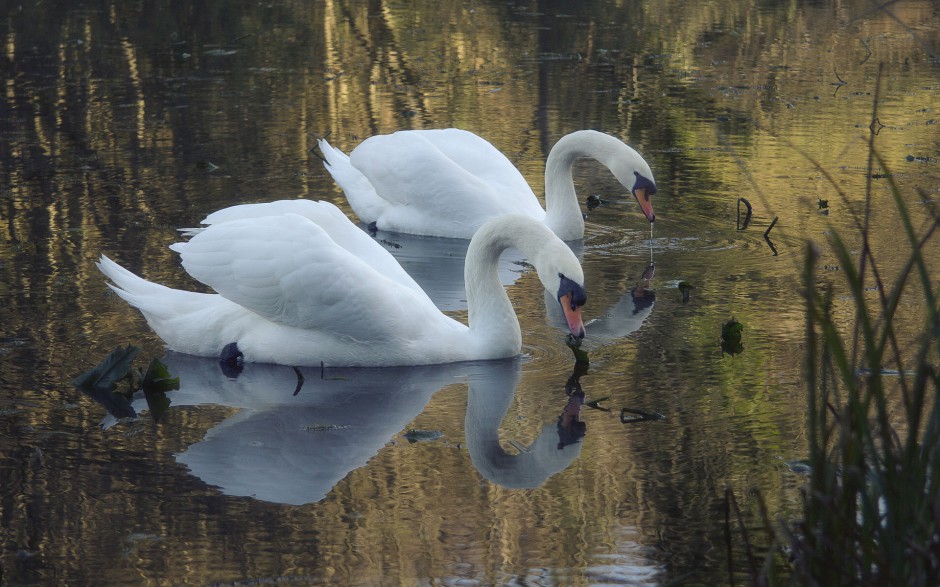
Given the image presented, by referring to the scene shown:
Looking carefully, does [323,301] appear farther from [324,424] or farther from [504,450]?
[504,450]

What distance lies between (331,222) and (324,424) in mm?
1530

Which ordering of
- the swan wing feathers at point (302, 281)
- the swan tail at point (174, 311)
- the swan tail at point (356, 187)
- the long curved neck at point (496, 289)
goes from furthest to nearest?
1. the swan tail at point (356, 187)
2. the swan tail at point (174, 311)
3. the long curved neck at point (496, 289)
4. the swan wing feathers at point (302, 281)

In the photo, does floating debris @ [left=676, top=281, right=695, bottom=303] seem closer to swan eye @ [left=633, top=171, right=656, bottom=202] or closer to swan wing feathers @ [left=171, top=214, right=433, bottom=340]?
swan eye @ [left=633, top=171, right=656, bottom=202]

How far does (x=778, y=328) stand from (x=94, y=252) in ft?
13.8

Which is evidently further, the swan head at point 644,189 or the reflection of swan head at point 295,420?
the swan head at point 644,189

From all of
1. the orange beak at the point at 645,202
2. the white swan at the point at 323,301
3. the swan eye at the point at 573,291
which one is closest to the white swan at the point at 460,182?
the orange beak at the point at 645,202

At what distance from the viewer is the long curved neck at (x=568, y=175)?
31.2 feet

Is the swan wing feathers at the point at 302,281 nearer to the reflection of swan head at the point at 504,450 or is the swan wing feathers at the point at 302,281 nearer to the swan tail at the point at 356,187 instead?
the reflection of swan head at the point at 504,450

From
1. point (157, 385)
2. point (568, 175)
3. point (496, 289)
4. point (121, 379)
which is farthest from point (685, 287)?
point (121, 379)

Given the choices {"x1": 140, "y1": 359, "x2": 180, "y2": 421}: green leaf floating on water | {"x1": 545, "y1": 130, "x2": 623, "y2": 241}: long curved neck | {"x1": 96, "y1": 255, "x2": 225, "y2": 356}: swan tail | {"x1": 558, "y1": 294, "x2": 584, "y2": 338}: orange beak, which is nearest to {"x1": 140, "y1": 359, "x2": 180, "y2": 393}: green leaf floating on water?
{"x1": 140, "y1": 359, "x2": 180, "y2": 421}: green leaf floating on water

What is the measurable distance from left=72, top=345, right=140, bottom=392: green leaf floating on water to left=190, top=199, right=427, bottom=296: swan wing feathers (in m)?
1.04

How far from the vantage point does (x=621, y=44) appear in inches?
698

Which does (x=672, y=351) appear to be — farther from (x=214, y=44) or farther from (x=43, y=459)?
(x=214, y=44)

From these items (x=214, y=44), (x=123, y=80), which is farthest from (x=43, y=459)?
(x=214, y=44)
